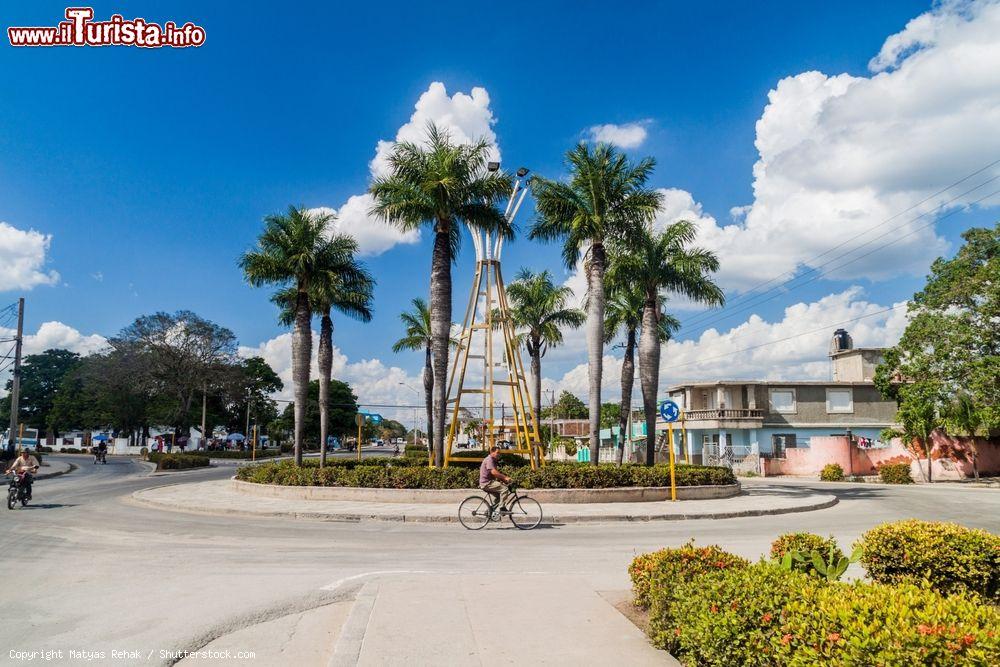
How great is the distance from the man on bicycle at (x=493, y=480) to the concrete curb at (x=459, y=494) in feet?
12.7

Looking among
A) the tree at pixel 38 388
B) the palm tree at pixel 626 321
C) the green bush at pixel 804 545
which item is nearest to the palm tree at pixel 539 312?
the palm tree at pixel 626 321

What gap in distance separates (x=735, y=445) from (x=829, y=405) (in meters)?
7.06

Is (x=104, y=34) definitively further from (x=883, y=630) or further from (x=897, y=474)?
(x=897, y=474)

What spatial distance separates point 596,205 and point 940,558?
715 inches

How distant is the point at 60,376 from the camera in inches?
3622

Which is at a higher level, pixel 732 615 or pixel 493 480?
pixel 732 615

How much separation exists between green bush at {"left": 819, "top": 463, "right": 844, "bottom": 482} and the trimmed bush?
1273 inches

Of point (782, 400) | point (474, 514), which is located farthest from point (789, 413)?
point (474, 514)

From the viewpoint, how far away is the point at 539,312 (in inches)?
1382

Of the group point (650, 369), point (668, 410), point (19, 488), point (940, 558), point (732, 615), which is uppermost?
point (650, 369)

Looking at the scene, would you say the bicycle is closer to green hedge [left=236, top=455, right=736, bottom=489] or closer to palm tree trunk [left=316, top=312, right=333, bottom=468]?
green hedge [left=236, top=455, right=736, bottom=489]

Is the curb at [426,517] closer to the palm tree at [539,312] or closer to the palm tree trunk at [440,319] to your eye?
the palm tree trunk at [440,319]

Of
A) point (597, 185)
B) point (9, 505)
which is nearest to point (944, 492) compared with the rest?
point (597, 185)

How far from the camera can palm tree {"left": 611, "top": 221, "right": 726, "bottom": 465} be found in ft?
82.7
